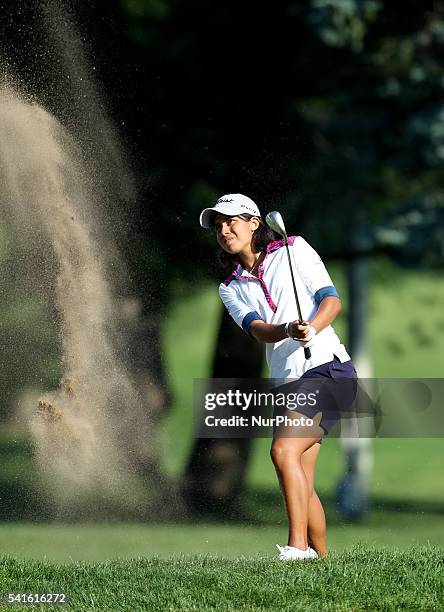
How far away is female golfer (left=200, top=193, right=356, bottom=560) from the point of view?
20.6 ft

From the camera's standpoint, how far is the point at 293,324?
19.8 feet

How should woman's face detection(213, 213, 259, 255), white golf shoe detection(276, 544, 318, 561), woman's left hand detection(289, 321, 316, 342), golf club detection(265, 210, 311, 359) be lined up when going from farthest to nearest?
1. woman's face detection(213, 213, 259, 255)
2. white golf shoe detection(276, 544, 318, 561)
3. golf club detection(265, 210, 311, 359)
4. woman's left hand detection(289, 321, 316, 342)

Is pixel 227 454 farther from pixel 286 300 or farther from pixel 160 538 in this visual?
pixel 286 300

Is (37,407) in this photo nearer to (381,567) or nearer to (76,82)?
(381,567)

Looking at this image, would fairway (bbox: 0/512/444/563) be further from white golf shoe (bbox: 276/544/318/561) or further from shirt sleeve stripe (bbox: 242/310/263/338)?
shirt sleeve stripe (bbox: 242/310/263/338)

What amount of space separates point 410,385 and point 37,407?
7.10 ft

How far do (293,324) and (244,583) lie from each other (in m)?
1.15

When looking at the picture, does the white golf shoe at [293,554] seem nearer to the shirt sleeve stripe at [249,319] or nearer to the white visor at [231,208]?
the shirt sleeve stripe at [249,319]

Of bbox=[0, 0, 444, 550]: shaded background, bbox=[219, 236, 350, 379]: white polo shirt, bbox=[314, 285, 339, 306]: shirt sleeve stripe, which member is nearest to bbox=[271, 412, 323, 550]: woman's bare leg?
bbox=[219, 236, 350, 379]: white polo shirt

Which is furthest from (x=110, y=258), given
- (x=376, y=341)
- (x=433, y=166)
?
(x=376, y=341)

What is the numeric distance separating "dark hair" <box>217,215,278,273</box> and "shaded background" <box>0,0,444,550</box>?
9.14 feet

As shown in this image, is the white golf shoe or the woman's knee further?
the white golf shoe

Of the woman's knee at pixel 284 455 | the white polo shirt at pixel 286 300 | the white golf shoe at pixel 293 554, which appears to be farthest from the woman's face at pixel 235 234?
the white golf shoe at pixel 293 554

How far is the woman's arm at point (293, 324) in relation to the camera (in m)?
6.16
